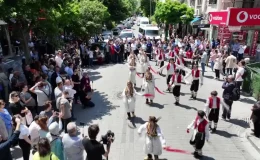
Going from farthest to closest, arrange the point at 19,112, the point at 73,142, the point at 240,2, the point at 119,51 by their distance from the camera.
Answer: the point at 240,2 < the point at 119,51 < the point at 19,112 < the point at 73,142

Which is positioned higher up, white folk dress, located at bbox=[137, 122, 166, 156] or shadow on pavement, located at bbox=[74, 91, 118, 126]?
white folk dress, located at bbox=[137, 122, 166, 156]

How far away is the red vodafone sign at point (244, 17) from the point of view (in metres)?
18.9

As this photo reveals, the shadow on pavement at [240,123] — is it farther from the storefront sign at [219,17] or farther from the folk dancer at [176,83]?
the storefront sign at [219,17]

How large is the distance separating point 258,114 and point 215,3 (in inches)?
842

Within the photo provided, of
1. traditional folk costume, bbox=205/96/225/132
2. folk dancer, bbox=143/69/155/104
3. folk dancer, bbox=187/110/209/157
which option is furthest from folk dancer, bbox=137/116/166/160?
folk dancer, bbox=143/69/155/104

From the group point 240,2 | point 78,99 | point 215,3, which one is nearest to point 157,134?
point 78,99

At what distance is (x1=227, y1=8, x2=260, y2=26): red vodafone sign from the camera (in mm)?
18891

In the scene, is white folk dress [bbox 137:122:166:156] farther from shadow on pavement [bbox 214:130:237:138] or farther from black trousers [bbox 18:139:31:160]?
shadow on pavement [bbox 214:130:237:138]

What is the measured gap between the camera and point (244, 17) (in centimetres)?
1902

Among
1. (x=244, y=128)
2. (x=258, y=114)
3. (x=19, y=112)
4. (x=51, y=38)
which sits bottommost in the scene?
(x=244, y=128)

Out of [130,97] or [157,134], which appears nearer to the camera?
[157,134]

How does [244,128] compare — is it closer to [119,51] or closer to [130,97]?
[130,97]

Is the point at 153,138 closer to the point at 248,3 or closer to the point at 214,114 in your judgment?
the point at 214,114

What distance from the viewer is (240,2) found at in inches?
933
